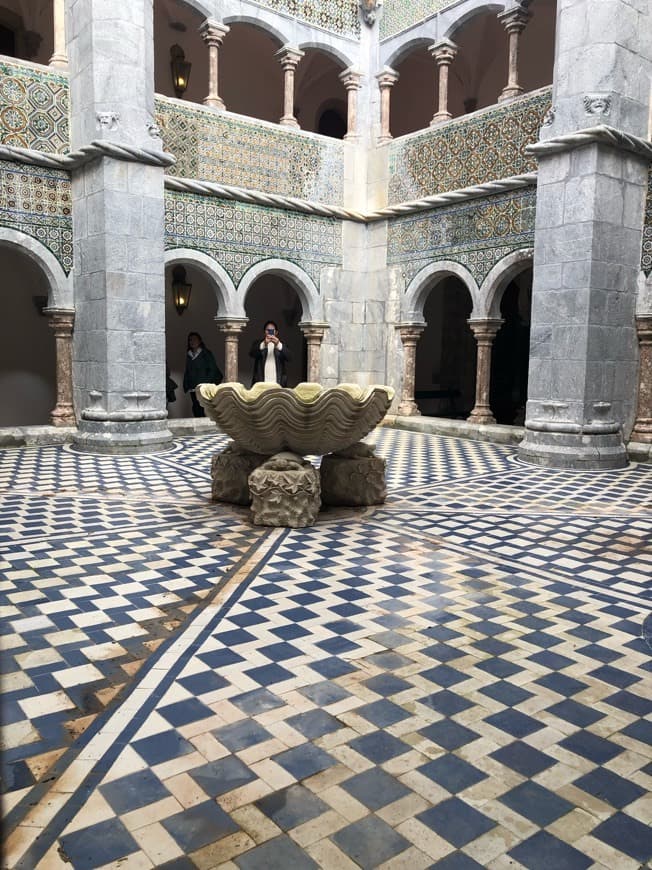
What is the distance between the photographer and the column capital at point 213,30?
984cm

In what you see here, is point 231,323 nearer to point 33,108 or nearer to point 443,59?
point 33,108

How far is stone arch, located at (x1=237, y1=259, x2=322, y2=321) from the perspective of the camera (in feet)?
33.7

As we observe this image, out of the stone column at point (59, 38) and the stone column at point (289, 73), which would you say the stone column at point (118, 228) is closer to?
the stone column at point (59, 38)

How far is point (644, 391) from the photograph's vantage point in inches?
314

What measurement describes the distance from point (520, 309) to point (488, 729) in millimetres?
13023

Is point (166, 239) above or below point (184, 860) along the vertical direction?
above

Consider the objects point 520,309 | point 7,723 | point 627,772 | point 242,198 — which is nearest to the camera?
point 627,772

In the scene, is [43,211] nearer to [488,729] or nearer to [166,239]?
[166,239]

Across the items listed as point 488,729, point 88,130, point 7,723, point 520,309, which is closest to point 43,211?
point 88,130

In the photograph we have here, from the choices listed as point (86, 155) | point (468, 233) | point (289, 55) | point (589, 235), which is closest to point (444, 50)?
point (289, 55)

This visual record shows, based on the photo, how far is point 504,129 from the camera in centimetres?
934

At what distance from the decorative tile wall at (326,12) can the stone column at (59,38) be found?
9.54 feet

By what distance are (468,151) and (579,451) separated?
4.60 metres

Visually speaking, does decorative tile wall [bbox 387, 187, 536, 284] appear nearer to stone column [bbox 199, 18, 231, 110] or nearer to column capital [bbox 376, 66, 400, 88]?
A: column capital [bbox 376, 66, 400, 88]
